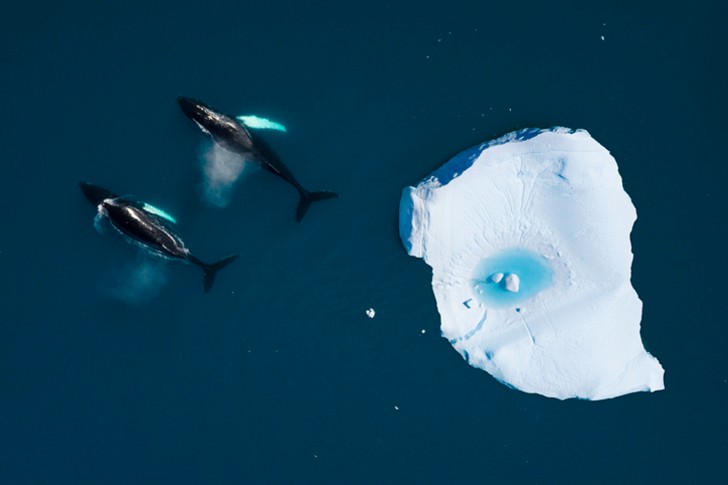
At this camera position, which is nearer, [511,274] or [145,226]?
[145,226]

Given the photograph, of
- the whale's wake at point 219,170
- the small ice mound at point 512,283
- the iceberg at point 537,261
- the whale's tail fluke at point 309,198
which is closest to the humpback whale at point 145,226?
the whale's wake at point 219,170

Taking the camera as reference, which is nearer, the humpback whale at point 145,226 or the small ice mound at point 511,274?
the humpback whale at point 145,226

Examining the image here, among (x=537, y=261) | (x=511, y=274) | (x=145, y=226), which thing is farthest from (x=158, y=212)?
(x=537, y=261)

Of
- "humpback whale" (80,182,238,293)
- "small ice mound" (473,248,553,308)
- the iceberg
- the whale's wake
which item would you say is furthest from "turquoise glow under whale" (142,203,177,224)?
"small ice mound" (473,248,553,308)

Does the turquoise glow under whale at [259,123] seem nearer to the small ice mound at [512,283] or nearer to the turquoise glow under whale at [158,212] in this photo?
the turquoise glow under whale at [158,212]

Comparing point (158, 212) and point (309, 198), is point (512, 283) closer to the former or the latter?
point (309, 198)

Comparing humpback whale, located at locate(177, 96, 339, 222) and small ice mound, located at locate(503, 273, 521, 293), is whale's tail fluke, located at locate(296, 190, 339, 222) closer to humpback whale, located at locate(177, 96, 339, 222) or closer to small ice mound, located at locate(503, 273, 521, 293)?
humpback whale, located at locate(177, 96, 339, 222)
